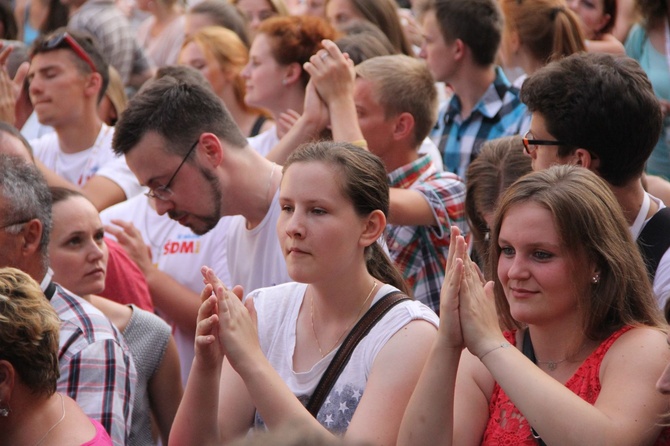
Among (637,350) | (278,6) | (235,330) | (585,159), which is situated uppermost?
(585,159)

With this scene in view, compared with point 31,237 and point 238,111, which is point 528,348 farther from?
point 238,111

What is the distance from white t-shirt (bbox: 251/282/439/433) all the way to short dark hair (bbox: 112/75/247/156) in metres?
1.08

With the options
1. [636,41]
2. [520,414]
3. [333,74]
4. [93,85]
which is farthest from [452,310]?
[93,85]

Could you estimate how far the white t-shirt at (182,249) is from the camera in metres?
4.56

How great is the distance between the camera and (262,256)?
4004mm

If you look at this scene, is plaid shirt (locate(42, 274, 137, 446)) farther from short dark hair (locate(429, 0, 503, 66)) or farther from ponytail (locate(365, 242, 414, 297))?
short dark hair (locate(429, 0, 503, 66))

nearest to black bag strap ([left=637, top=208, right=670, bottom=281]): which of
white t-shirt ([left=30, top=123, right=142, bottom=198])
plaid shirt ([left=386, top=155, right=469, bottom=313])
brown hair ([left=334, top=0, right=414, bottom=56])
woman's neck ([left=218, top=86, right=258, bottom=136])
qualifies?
plaid shirt ([left=386, top=155, right=469, bottom=313])

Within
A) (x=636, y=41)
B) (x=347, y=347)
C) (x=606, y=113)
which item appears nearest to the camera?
(x=347, y=347)

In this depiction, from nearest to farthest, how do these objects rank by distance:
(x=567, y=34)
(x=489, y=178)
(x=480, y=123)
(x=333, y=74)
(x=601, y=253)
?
(x=601, y=253) < (x=489, y=178) < (x=333, y=74) < (x=567, y=34) < (x=480, y=123)

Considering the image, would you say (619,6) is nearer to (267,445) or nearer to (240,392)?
(240,392)

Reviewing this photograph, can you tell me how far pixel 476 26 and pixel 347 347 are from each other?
3.00 meters

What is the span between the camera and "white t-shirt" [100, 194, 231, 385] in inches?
180

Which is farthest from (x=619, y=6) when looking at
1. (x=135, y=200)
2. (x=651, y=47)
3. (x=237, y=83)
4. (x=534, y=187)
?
(x=534, y=187)

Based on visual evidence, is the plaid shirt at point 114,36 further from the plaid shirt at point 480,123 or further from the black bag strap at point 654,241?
the black bag strap at point 654,241
